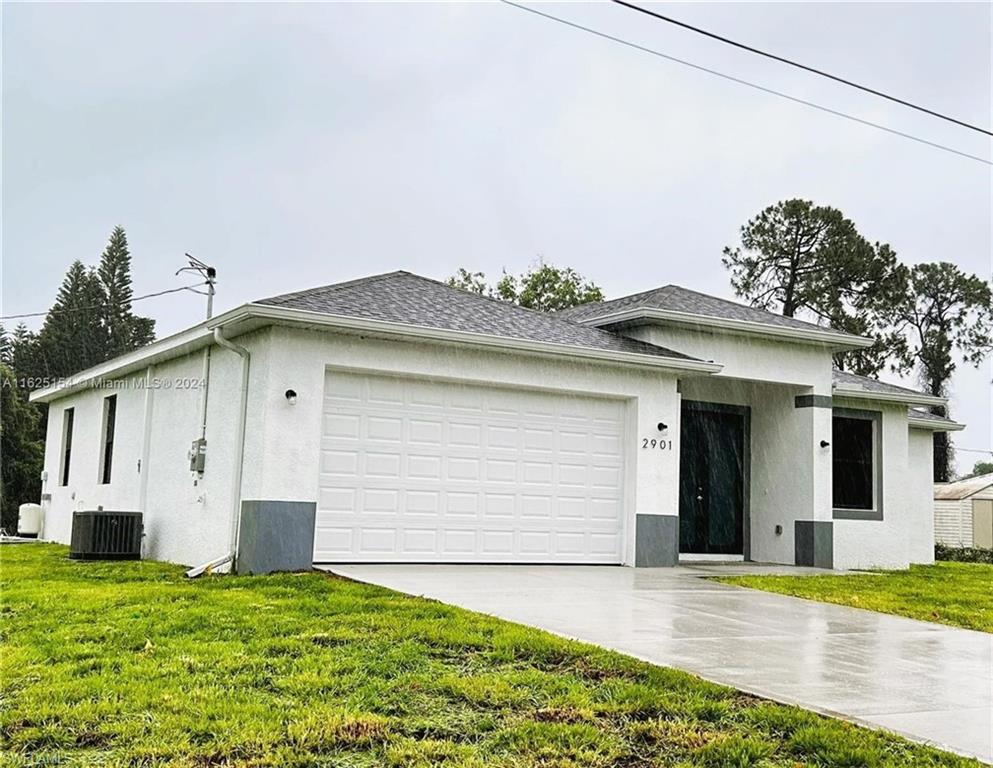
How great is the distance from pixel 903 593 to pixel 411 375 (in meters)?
6.30

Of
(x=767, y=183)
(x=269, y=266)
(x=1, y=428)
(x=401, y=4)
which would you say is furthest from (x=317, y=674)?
(x=767, y=183)

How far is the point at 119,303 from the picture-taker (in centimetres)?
4981

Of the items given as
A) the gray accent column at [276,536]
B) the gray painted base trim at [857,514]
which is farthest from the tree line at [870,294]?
the gray accent column at [276,536]

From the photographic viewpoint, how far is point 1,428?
30766mm

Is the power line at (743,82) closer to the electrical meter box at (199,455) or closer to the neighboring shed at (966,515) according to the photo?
the electrical meter box at (199,455)

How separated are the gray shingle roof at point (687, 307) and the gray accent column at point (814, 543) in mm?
3136

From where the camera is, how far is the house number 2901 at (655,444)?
13422mm

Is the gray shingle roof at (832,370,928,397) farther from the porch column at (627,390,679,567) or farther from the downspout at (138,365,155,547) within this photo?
the downspout at (138,365,155,547)

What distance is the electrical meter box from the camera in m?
12.3

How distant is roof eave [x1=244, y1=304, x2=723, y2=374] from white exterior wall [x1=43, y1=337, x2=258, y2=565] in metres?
0.93

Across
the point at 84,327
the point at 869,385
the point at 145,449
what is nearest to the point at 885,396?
the point at 869,385

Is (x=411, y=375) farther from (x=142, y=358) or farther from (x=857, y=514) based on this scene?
(x=857, y=514)

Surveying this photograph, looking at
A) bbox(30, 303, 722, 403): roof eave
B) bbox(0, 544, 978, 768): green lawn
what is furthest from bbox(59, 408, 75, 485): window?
bbox(0, 544, 978, 768): green lawn

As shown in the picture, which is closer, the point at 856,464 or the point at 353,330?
the point at 353,330
